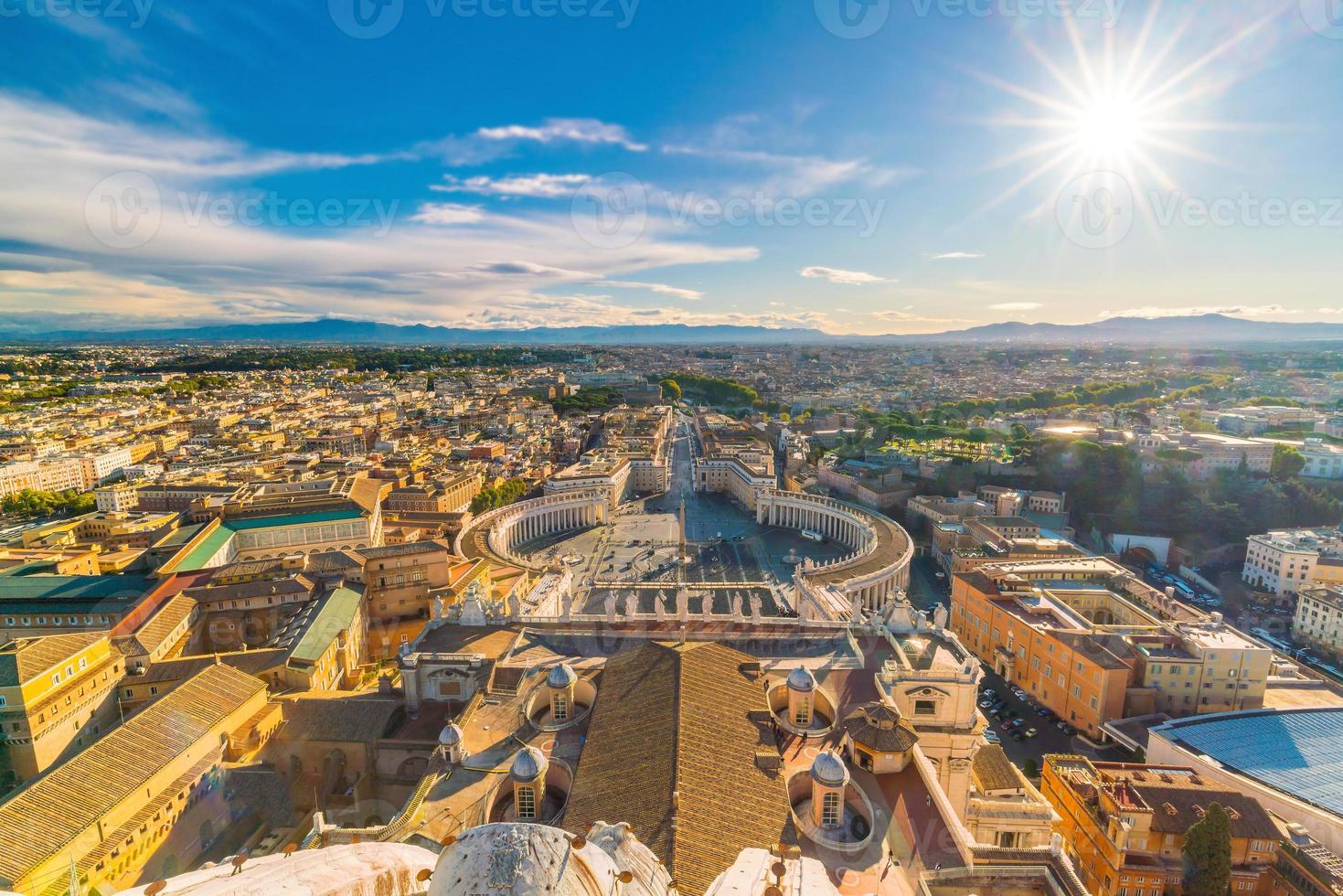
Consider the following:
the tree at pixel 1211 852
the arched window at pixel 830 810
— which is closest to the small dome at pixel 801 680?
the arched window at pixel 830 810

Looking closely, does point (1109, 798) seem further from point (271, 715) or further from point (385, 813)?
point (271, 715)

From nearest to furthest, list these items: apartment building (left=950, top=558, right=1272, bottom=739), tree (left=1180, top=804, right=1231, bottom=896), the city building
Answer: tree (left=1180, top=804, right=1231, bottom=896)
the city building
apartment building (left=950, top=558, right=1272, bottom=739)

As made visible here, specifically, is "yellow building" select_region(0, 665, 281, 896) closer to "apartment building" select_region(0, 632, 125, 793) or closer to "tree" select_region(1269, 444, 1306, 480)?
"apartment building" select_region(0, 632, 125, 793)

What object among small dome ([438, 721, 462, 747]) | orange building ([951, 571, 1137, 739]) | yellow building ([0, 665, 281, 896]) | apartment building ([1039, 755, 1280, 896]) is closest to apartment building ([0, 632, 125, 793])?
yellow building ([0, 665, 281, 896])

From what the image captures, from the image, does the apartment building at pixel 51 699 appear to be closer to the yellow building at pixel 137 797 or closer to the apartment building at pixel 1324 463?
the yellow building at pixel 137 797

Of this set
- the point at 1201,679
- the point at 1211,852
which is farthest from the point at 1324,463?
the point at 1211,852

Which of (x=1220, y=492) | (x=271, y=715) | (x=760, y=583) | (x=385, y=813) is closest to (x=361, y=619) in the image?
(x=271, y=715)
